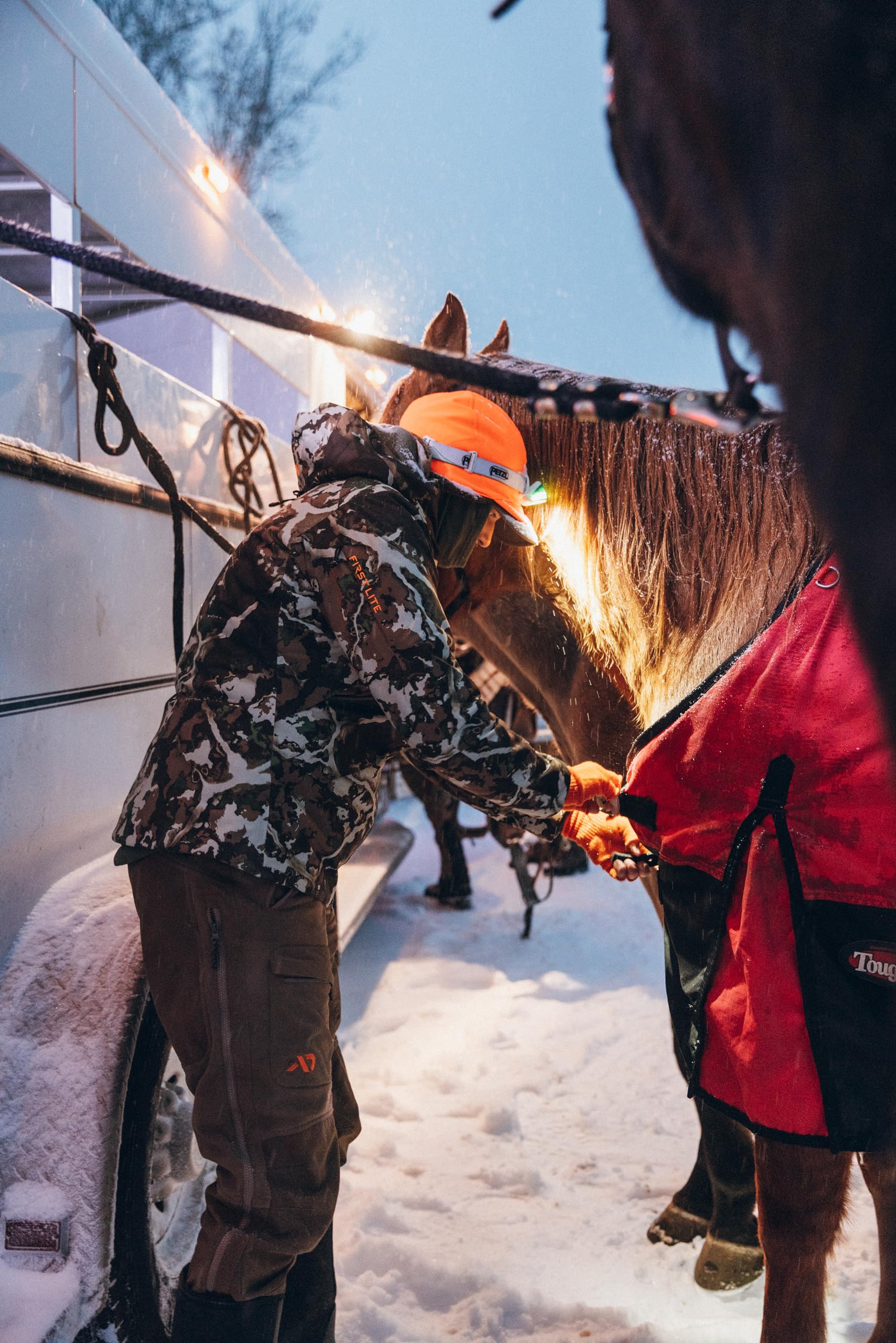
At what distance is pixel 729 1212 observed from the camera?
2.03m

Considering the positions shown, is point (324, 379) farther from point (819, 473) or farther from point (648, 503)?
point (819, 473)

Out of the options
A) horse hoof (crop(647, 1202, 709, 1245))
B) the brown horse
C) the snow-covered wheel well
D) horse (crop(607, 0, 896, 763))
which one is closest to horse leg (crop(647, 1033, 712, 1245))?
horse hoof (crop(647, 1202, 709, 1245))

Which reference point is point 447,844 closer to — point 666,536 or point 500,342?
point 500,342

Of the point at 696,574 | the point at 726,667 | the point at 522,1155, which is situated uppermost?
the point at 696,574

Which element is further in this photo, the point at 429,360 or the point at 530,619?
the point at 530,619

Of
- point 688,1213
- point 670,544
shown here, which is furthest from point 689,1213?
point 670,544

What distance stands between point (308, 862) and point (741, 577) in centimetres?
88

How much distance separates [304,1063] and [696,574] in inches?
42.3

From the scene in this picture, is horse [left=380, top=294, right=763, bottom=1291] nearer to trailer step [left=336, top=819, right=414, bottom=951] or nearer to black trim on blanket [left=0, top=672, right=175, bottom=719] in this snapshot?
black trim on blanket [left=0, top=672, right=175, bottom=719]

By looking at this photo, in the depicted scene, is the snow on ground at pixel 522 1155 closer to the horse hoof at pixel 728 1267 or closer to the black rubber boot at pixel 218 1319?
the horse hoof at pixel 728 1267

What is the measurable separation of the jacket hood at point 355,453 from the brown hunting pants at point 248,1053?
693mm

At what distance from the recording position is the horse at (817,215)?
374 millimetres

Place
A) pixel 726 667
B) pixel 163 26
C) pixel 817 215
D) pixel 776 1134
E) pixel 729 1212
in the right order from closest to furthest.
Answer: pixel 817 215 → pixel 776 1134 → pixel 726 667 → pixel 729 1212 → pixel 163 26

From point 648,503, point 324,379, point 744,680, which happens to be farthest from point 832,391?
point 324,379
